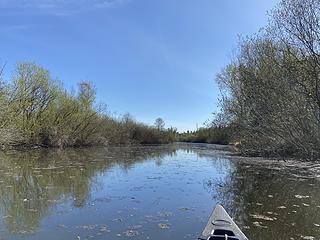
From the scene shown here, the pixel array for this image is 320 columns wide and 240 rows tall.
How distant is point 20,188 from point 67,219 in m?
4.36

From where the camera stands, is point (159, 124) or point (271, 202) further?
point (159, 124)

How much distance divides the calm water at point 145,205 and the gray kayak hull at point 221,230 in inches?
60.5

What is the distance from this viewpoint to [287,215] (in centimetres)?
812

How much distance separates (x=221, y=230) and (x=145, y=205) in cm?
451

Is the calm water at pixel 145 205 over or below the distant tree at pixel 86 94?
below

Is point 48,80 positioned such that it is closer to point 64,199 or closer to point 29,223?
point 64,199

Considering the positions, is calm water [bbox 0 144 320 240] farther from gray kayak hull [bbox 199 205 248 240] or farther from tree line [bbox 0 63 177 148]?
tree line [bbox 0 63 177 148]

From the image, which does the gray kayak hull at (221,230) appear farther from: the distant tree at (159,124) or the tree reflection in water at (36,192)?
the distant tree at (159,124)

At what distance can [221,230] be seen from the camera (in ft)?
14.6

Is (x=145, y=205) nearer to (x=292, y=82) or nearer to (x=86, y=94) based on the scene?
(x=292, y=82)

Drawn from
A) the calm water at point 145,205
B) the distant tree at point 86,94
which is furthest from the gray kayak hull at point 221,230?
the distant tree at point 86,94

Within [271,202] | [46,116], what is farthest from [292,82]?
[46,116]

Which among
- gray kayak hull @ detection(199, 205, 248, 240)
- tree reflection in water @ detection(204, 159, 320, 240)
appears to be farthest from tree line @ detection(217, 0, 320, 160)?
gray kayak hull @ detection(199, 205, 248, 240)

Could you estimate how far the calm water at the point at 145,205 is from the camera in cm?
652
